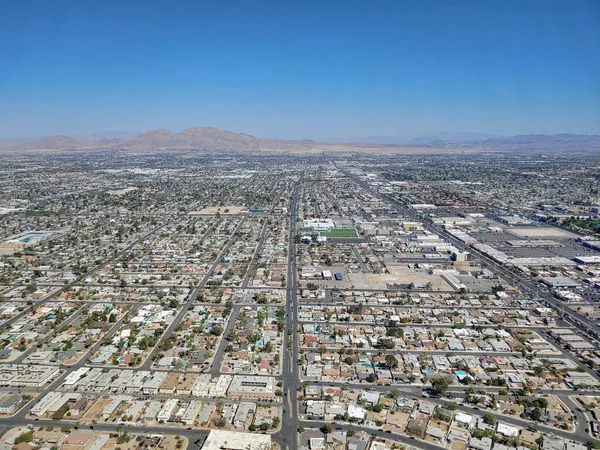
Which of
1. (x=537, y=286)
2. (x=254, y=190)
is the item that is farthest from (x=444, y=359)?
(x=254, y=190)

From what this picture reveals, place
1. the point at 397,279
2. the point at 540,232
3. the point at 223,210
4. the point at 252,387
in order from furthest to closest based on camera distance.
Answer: the point at 223,210 → the point at 540,232 → the point at 397,279 → the point at 252,387

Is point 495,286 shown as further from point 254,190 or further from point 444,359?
point 254,190

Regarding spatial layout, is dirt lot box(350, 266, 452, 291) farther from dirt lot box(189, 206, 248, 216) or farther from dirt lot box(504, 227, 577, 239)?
dirt lot box(189, 206, 248, 216)

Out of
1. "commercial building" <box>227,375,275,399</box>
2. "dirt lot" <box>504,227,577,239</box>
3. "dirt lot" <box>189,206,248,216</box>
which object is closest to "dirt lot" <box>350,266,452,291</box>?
"commercial building" <box>227,375,275,399</box>

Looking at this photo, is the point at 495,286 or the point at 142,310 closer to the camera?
the point at 142,310

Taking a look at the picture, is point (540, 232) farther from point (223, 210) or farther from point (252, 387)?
point (252, 387)

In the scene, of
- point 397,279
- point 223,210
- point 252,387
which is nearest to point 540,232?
point 397,279
